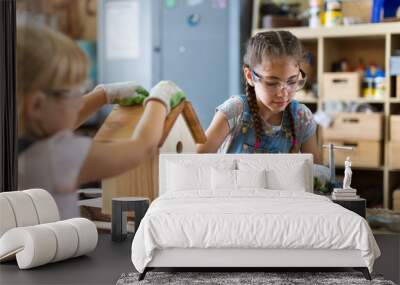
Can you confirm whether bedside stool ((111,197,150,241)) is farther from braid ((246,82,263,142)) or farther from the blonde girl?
braid ((246,82,263,142))

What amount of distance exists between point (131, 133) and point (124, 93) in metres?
0.32

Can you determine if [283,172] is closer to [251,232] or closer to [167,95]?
[251,232]

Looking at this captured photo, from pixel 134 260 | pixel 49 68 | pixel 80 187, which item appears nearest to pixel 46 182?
pixel 80 187

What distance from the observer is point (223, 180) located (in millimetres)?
3895

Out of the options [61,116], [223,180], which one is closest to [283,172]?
[223,180]

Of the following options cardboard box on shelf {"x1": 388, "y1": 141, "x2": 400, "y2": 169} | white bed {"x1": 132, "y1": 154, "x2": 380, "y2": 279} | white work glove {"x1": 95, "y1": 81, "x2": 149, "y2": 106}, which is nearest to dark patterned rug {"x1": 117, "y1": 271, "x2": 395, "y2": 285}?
white bed {"x1": 132, "y1": 154, "x2": 380, "y2": 279}

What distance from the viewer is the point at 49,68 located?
474cm

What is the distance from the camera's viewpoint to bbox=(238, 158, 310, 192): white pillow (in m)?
3.94

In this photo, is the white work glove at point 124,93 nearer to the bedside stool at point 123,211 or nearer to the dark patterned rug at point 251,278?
the bedside stool at point 123,211

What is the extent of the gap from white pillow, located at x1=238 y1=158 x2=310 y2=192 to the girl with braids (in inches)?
12.7

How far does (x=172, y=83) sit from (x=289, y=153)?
3.42 ft

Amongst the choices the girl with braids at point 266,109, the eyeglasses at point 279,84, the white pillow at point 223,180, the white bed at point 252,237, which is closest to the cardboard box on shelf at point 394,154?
the girl with braids at point 266,109

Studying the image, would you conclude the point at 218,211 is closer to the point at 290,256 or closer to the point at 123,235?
the point at 290,256

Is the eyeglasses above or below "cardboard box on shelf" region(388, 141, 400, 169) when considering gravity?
above
